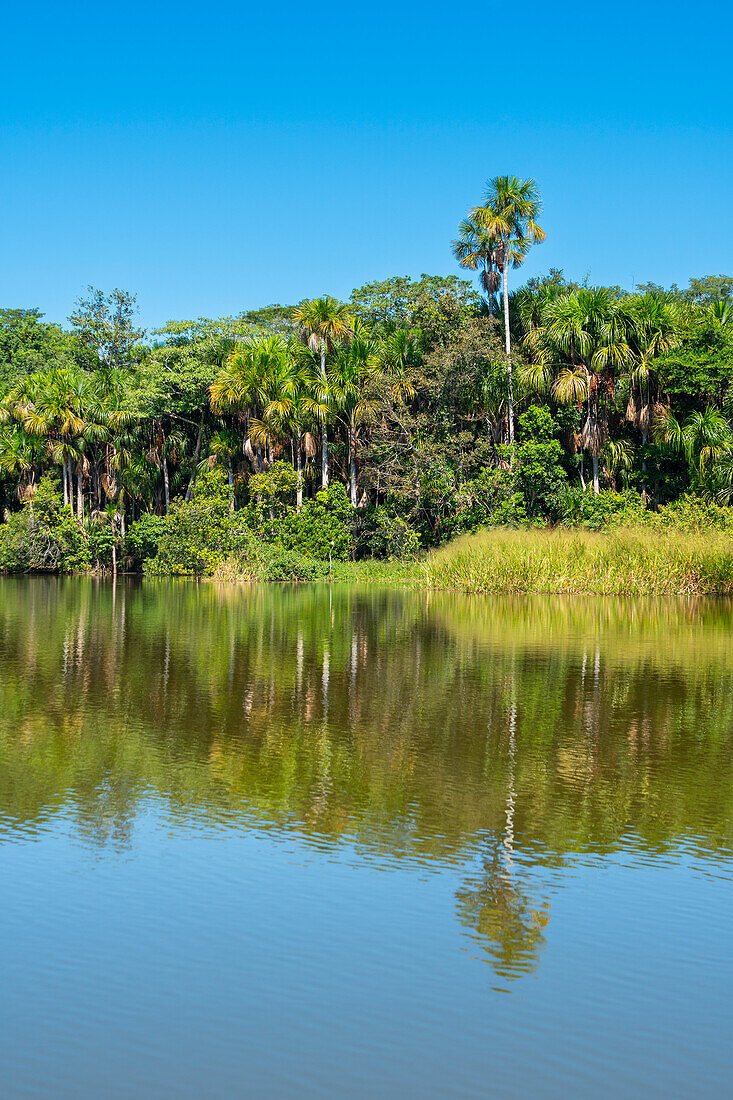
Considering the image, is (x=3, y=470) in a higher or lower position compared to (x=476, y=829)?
higher

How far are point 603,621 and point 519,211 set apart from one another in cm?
2656

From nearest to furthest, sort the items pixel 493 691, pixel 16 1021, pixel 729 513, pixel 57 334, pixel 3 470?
1. pixel 16 1021
2. pixel 493 691
3. pixel 729 513
4. pixel 3 470
5. pixel 57 334

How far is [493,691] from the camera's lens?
42.6 feet

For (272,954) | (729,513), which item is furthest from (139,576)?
(272,954)

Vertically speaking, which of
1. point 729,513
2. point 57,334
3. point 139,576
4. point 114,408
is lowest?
point 139,576

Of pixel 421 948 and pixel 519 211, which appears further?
pixel 519 211

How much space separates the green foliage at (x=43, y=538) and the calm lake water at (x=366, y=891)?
36.7 metres

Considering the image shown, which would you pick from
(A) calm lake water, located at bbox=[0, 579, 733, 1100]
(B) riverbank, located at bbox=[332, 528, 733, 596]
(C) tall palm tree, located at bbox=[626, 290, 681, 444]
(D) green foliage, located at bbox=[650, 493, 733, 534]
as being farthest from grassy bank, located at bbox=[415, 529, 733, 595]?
(A) calm lake water, located at bbox=[0, 579, 733, 1100]

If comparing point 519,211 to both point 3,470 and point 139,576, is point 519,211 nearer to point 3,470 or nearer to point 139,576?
point 139,576

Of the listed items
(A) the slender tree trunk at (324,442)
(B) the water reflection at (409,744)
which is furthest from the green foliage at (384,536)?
(B) the water reflection at (409,744)

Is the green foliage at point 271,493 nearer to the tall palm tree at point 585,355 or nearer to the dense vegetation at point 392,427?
the dense vegetation at point 392,427

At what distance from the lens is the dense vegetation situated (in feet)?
140

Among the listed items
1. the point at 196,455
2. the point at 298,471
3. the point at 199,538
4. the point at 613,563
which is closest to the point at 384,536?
the point at 298,471

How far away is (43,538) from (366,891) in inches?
1791
